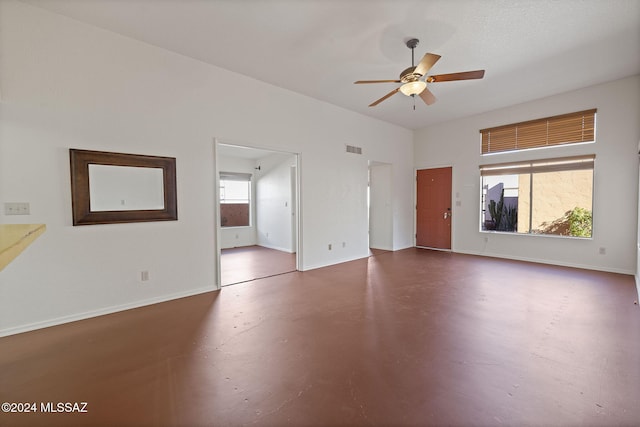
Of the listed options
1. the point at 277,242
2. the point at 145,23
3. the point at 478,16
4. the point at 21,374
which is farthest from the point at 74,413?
the point at 277,242

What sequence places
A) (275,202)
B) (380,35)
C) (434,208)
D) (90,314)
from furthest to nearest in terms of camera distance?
(275,202)
(434,208)
(380,35)
(90,314)

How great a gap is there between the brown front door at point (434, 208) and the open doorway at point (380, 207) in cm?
103

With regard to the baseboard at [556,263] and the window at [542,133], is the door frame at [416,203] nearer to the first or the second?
the baseboard at [556,263]

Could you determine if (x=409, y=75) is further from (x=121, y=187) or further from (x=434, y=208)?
(x=434, y=208)

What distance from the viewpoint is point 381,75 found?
13.5 ft

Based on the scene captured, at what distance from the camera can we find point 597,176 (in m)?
4.75

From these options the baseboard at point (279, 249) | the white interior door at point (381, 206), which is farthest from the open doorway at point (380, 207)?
the baseboard at point (279, 249)

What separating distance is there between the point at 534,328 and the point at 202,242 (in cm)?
401

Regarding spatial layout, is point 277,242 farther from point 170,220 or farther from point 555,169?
point 555,169

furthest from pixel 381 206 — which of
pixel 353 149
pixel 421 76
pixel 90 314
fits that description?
pixel 90 314

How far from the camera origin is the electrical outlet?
2.57 m

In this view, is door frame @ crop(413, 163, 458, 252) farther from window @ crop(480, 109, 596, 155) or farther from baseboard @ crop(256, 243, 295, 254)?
baseboard @ crop(256, 243, 295, 254)

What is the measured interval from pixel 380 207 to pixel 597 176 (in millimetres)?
4070

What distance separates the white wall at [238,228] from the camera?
765 cm
